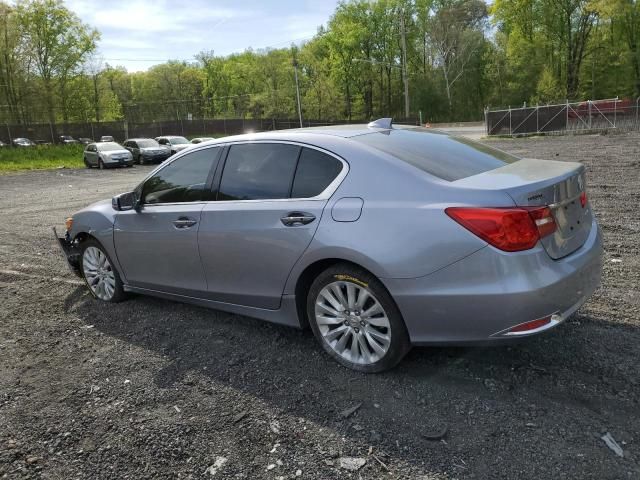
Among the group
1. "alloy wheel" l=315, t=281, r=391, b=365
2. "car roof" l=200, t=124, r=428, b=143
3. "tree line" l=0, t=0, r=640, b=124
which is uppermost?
"tree line" l=0, t=0, r=640, b=124

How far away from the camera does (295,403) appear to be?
3.19m

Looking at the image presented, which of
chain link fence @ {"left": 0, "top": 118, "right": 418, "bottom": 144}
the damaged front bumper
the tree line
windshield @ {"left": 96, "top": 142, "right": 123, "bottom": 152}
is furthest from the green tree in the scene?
the damaged front bumper

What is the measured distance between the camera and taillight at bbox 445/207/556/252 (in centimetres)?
282

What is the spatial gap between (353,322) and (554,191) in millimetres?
1466

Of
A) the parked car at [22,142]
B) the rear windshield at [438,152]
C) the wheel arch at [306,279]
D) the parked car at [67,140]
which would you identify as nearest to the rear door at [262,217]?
the wheel arch at [306,279]

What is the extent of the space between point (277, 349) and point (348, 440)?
4.11 feet

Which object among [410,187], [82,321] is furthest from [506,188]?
[82,321]

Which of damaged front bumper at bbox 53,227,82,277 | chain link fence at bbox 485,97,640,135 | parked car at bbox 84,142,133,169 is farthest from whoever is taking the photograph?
chain link fence at bbox 485,97,640,135

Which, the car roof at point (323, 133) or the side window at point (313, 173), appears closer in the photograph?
the side window at point (313, 173)

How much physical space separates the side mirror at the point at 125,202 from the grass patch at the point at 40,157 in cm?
3206

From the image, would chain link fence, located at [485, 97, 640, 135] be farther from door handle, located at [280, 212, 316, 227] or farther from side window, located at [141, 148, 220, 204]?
door handle, located at [280, 212, 316, 227]

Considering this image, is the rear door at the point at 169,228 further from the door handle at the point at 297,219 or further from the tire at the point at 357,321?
the tire at the point at 357,321

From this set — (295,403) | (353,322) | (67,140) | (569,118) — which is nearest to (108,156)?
(67,140)

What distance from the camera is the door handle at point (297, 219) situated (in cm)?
343
